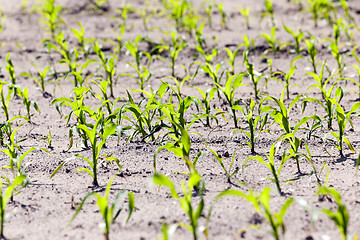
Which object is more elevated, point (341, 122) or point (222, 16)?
point (222, 16)

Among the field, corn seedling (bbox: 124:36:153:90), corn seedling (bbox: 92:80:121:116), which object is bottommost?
the field

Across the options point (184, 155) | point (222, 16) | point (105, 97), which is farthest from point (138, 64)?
point (184, 155)

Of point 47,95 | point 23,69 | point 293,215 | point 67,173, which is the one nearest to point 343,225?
point 293,215

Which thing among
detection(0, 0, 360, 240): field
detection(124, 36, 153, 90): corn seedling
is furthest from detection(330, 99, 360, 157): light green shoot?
detection(124, 36, 153, 90): corn seedling

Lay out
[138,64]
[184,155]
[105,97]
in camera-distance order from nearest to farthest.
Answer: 1. [184,155]
2. [105,97]
3. [138,64]

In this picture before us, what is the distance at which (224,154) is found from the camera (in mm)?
3018

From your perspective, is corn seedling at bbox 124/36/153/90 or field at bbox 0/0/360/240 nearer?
field at bbox 0/0/360/240

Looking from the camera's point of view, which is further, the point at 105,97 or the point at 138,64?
the point at 138,64

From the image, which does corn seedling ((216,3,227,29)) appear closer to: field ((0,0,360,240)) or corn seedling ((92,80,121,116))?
field ((0,0,360,240))

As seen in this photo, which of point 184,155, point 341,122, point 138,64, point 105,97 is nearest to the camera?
point 184,155

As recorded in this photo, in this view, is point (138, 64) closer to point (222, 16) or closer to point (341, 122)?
point (222, 16)

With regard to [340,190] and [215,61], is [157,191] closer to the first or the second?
[340,190]

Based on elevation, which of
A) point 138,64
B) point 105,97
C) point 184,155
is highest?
point 138,64

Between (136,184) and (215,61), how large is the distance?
2.66 meters
